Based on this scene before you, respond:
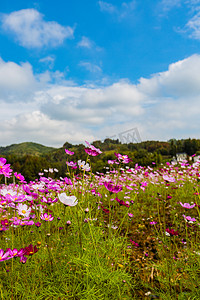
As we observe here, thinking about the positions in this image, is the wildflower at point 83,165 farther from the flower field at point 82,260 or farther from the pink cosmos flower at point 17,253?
the pink cosmos flower at point 17,253

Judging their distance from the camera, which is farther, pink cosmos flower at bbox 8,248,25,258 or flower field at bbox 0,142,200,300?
flower field at bbox 0,142,200,300

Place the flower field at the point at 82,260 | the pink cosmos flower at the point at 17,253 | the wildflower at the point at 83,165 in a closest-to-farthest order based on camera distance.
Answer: the pink cosmos flower at the point at 17,253, the flower field at the point at 82,260, the wildflower at the point at 83,165

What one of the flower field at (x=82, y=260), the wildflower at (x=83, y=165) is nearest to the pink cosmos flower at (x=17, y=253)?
the flower field at (x=82, y=260)

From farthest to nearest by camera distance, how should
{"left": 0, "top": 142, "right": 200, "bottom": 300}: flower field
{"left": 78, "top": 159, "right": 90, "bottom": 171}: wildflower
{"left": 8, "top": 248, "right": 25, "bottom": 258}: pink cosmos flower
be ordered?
{"left": 78, "top": 159, "right": 90, "bottom": 171}: wildflower → {"left": 0, "top": 142, "right": 200, "bottom": 300}: flower field → {"left": 8, "top": 248, "right": 25, "bottom": 258}: pink cosmos flower

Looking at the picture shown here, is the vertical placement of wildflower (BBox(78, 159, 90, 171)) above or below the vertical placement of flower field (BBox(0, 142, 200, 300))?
above

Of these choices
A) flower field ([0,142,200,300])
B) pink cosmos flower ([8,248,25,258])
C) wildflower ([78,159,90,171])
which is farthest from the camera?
wildflower ([78,159,90,171])

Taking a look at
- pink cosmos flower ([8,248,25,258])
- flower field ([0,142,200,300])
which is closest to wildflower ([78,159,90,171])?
flower field ([0,142,200,300])

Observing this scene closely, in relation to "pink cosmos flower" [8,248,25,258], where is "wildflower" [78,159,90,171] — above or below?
above

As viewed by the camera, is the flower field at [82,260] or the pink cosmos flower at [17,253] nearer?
the pink cosmos flower at [17,253]

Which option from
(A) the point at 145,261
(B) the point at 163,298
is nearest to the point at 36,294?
(B) the point at 163,298

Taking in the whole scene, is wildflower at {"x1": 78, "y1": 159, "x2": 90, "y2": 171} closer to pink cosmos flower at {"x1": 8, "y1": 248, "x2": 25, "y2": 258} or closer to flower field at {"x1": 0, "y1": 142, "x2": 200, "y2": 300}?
flower field at {"x1": 0, "y1": 142, "x2": 200, "y2": 300}

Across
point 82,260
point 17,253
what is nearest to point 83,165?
point 82,260

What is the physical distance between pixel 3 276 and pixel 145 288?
4.96 feet

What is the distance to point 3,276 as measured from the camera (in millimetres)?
1793
